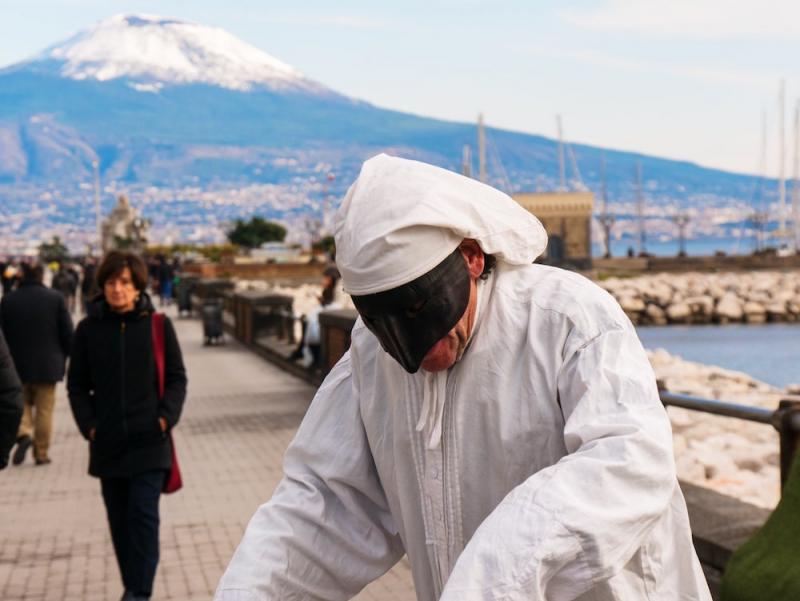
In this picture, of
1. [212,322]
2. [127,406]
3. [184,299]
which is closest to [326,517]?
[127,406]

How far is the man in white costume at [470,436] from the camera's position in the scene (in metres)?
1.99

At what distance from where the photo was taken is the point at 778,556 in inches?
112

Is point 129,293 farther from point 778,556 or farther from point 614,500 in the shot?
point 614,500

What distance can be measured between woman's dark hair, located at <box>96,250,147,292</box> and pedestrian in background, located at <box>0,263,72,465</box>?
4645 mm

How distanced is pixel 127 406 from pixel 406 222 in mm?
4959

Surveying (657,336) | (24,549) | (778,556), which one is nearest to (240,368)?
(24,549)

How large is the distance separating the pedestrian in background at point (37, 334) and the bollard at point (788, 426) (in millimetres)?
7090

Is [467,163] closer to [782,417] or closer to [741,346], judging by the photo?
[741,346]

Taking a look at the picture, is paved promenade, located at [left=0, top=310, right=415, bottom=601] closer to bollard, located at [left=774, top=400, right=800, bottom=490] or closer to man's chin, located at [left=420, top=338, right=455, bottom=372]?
bollard, located at [left=774, top=400, right=800, bottom=490]

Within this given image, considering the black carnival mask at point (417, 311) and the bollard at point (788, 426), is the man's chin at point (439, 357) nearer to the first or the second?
the black carnival mask at point (417, 311)

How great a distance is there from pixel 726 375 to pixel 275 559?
24.6m

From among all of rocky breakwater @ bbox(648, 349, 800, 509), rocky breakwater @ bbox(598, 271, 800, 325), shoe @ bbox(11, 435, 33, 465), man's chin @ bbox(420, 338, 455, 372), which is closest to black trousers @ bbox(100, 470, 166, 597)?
rocky breakwater @ bbox(648, 349, 800, 509)

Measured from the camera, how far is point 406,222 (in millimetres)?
2150

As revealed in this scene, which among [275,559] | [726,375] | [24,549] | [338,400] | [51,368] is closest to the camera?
[275,559]
